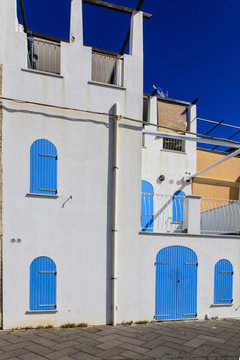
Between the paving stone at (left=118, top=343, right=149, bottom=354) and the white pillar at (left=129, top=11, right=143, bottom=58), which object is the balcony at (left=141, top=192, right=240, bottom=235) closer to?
the paving stone at (left=118, top=343, right=149, bottom=354)

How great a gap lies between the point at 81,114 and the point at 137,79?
1984 mm

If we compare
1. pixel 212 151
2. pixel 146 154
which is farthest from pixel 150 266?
pixel 212 151

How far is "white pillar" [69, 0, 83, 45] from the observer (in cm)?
726

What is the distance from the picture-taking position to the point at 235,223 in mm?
8914

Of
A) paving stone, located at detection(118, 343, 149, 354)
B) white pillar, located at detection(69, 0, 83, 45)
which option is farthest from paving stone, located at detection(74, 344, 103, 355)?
white pillar, located at detection(69, 0, 83, 45)

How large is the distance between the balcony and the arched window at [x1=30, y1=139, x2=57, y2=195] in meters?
2.74

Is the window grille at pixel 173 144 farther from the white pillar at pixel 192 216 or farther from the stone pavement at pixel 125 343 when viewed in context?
the stone pavement at pixel 125 343

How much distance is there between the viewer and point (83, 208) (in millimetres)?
7023

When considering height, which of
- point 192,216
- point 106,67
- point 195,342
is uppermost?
point 106,67

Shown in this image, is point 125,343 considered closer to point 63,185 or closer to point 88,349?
point 88,349

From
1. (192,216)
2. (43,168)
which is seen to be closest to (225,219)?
(192,216)

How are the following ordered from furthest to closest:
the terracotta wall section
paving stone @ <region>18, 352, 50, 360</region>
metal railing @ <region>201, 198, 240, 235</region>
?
the terracotta wall section, metal railing @ <region>201, 198, 240, 235</region>, paving stone @ <region>18, 352, 50, 360</region>

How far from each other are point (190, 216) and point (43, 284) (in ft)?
14.5

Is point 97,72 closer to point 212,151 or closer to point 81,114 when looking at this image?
point 81,114
